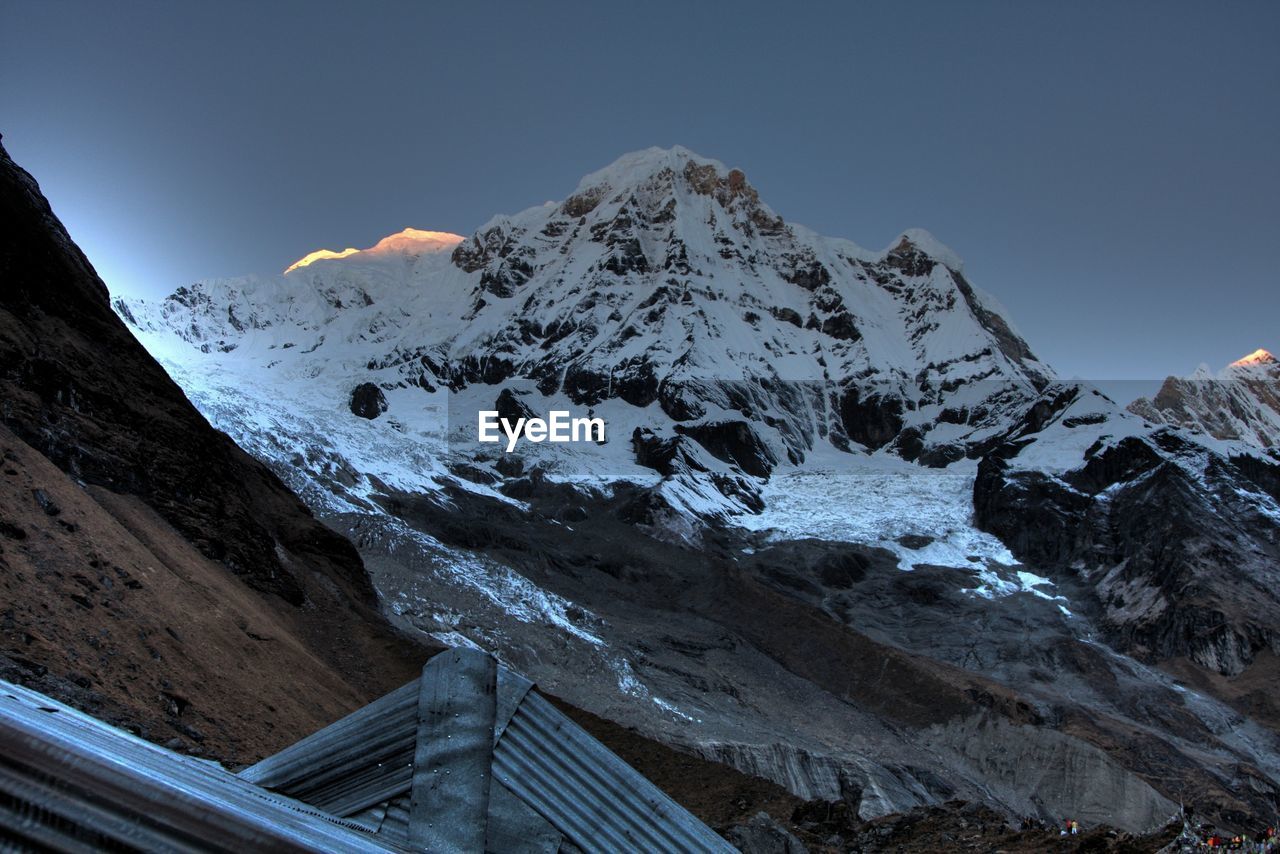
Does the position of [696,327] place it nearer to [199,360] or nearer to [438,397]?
[438,397]

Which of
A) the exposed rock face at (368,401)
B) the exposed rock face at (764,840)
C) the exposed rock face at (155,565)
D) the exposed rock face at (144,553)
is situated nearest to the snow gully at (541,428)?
the exposed rock face at (368,401)

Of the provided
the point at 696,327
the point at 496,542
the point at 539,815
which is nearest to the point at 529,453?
the point at 496,542

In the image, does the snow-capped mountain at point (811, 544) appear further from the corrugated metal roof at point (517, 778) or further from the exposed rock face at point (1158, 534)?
the corrugated metal roof at point (517, 778)

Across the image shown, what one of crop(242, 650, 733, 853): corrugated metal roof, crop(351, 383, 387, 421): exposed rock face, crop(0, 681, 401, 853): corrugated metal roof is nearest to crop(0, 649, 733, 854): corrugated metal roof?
crop(242, 650, 733, 853): corrugated metal roof

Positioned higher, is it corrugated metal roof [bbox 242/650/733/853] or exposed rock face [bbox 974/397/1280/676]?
exposed rock face [bbox 974/397/1280/676]

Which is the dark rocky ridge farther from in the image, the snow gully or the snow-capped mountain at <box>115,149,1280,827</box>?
the snow gully

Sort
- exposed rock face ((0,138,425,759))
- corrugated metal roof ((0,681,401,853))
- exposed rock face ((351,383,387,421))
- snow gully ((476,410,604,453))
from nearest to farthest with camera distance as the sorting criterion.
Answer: corrugated metal roof ((0,681,401,853))
exposed rock face ((0,138,425,759))
snow gully ((476,410,604,453))
exposed rock face ((351,383,387,421))
